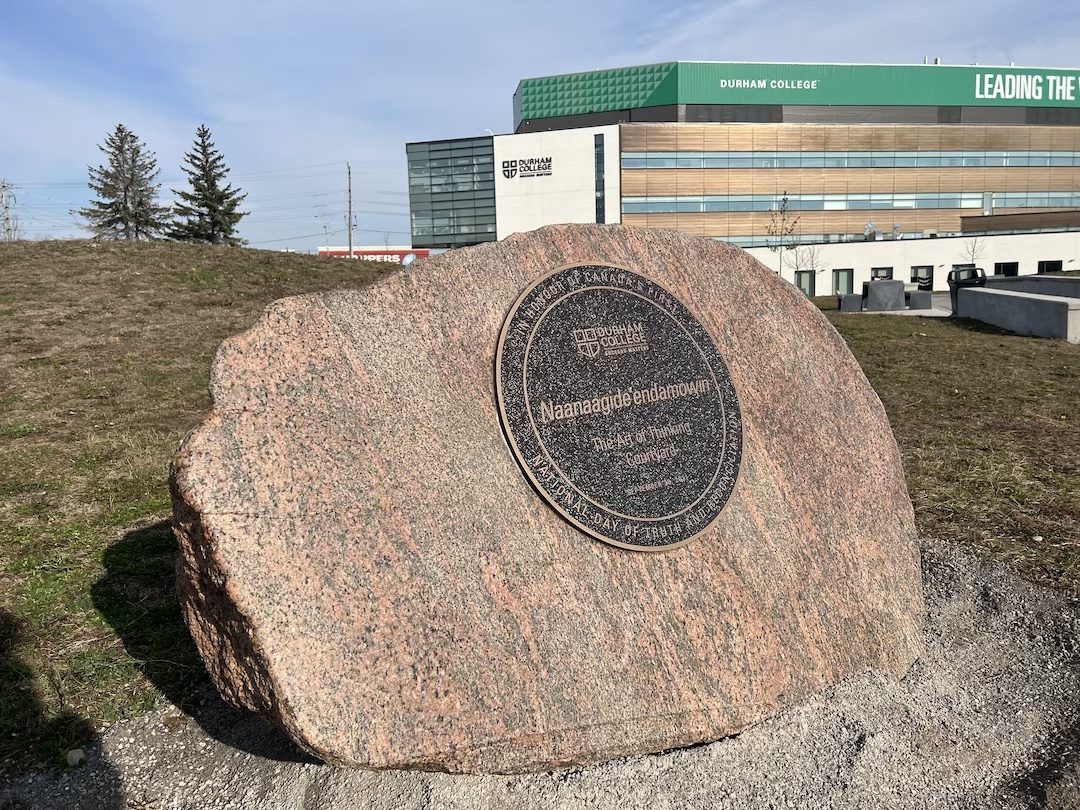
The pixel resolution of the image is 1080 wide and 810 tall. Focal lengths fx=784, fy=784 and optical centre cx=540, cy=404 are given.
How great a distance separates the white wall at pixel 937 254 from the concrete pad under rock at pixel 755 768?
44568mm

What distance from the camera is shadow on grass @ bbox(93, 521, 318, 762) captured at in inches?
129

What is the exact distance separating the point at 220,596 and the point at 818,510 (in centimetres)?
272

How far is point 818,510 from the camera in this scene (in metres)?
3.84

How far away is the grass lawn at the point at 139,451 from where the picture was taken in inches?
146

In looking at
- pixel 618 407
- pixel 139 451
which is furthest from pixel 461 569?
pixel 139 451

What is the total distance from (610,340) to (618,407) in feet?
1.05

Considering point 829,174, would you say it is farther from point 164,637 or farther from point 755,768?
point 164,637

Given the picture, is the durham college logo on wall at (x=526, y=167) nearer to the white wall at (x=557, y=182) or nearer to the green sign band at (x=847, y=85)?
the white wall at (x=557, y=182)

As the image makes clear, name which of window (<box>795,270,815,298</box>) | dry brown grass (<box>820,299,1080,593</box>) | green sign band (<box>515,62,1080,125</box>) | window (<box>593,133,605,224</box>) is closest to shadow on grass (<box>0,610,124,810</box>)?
dry brown grass (<box>820,299,1080,593</box>)

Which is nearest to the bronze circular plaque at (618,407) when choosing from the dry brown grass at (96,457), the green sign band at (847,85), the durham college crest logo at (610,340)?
the durham college crest logo at (610,340)

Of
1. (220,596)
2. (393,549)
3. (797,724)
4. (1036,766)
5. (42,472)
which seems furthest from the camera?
(42,472)

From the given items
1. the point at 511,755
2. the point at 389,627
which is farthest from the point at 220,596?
the point at 511,755

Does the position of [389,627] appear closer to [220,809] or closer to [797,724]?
[220,809]

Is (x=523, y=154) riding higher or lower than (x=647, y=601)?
higher
